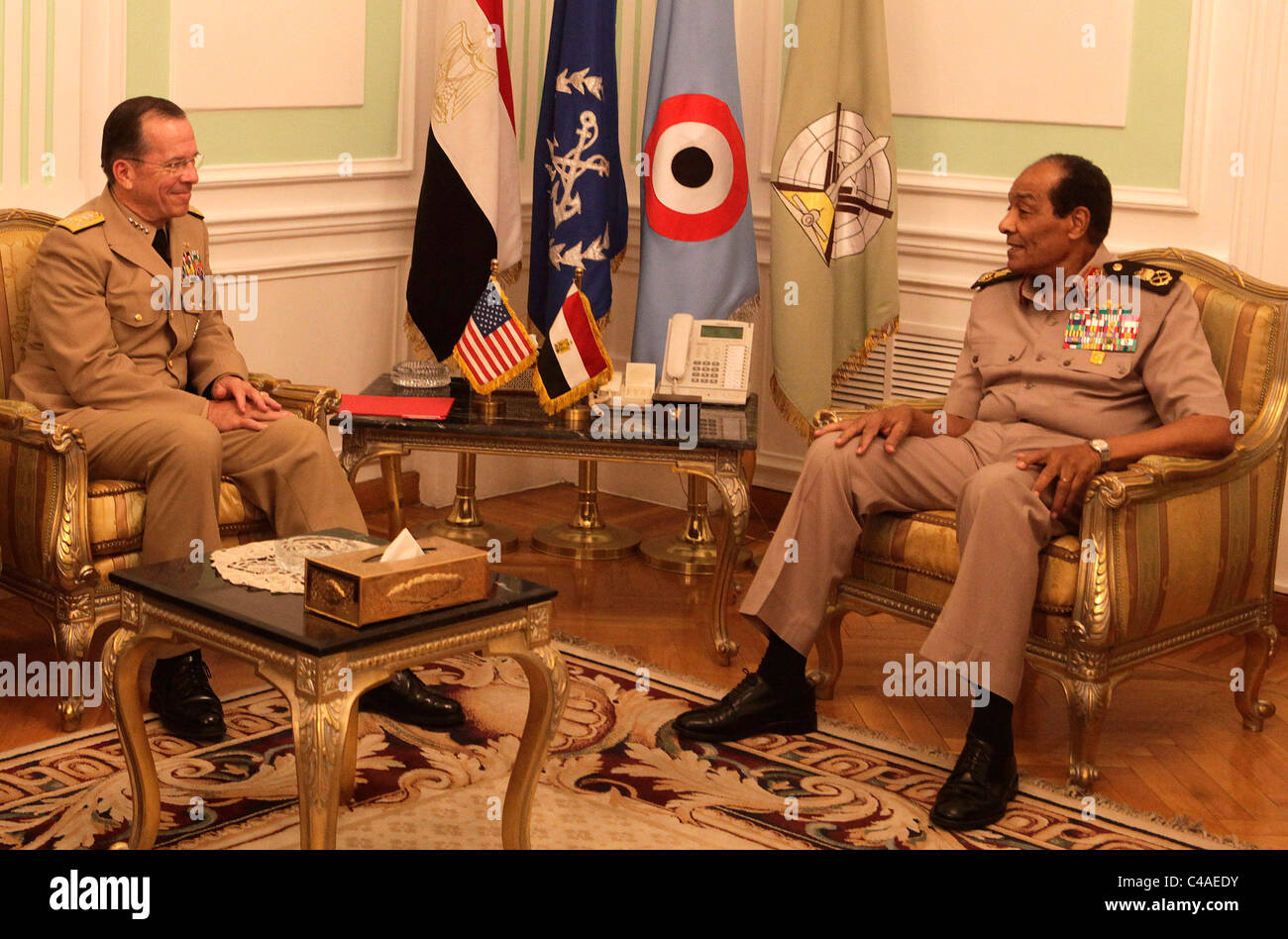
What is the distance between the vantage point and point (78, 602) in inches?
127

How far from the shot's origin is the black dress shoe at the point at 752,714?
3295 mm

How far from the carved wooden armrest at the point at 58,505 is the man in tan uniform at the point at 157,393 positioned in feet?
0.47

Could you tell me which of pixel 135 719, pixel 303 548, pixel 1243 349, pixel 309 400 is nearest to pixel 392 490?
pixel 309 400

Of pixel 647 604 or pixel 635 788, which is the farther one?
pixel 647 604

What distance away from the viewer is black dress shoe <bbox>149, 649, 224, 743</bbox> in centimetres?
320

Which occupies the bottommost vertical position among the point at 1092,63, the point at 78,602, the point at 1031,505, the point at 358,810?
the point at 358,810

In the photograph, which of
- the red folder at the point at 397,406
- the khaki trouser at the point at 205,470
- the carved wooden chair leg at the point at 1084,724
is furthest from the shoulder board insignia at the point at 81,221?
the carved wooden chair leg at the point at 1084,724

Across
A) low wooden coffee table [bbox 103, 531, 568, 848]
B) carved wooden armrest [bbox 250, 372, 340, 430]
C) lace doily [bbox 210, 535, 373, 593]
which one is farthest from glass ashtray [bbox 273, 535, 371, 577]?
carved wooden armrest [bbox 250, 372, 340, 430]

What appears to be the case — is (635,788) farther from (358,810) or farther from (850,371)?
(850,371)

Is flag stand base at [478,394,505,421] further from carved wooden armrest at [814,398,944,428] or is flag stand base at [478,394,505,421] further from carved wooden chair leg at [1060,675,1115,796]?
carved wooden chair leg at [1060,675,1115,796]

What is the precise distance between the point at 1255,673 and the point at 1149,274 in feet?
3.18

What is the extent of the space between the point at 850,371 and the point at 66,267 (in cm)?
231

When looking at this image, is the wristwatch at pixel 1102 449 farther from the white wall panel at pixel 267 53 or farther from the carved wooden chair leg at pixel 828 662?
the white wall panel at pixel 267 53

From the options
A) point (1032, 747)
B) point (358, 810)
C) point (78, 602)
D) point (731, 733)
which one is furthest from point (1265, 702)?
point (78, 602)
